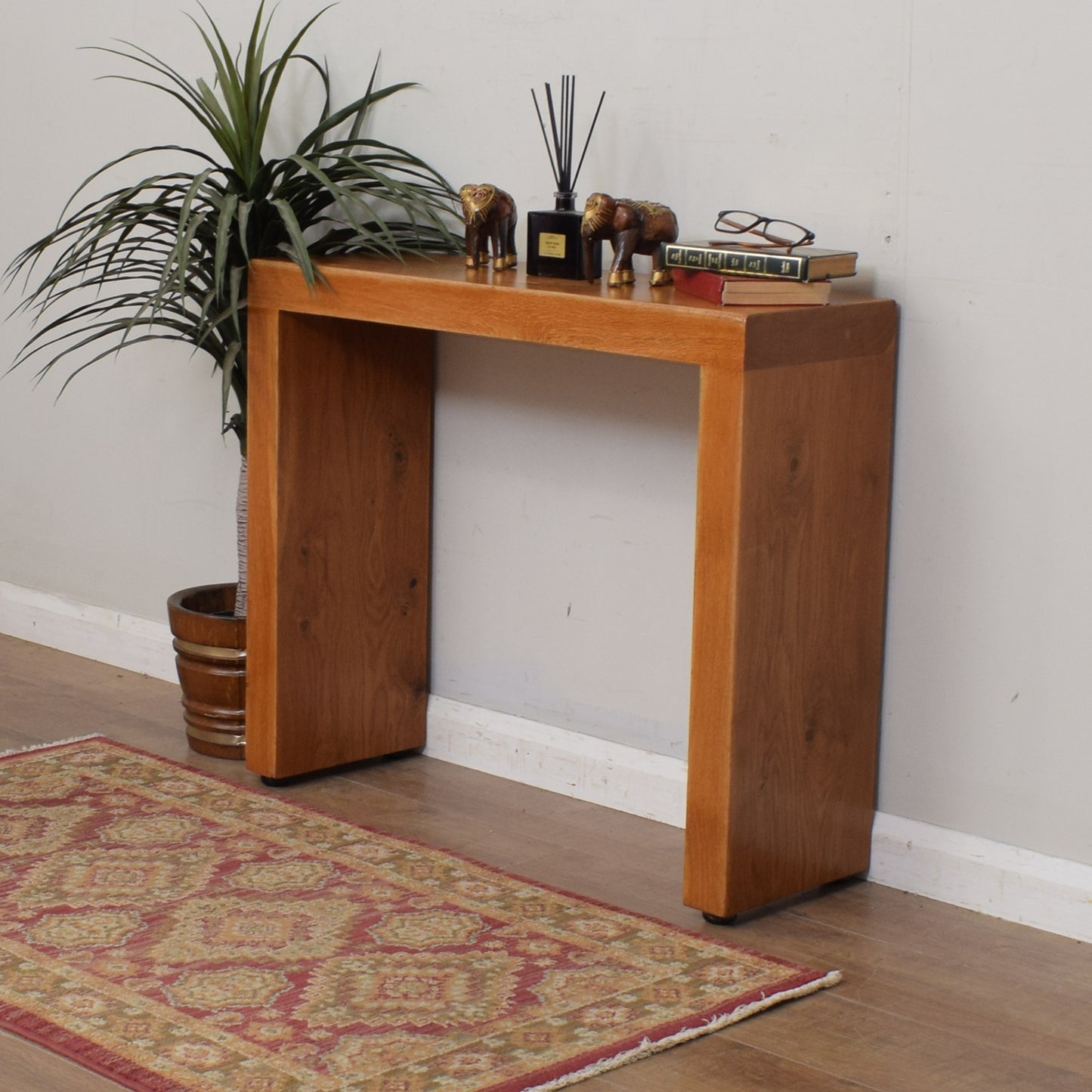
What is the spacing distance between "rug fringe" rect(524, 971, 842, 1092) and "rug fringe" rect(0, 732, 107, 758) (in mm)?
1677

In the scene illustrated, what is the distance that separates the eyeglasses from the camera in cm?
279

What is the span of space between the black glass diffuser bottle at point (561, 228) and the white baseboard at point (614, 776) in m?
0.95

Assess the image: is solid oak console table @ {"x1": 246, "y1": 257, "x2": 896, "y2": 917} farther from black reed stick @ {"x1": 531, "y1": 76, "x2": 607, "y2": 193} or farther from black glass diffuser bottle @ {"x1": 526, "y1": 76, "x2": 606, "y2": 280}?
black reed stick @ {"x1": 531, "y1": 76, "x2": 607, "y2": 193}

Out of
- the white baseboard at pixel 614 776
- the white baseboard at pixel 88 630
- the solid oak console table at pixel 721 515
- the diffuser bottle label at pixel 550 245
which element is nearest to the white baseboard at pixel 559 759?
the white baseboard at pixel 614 776

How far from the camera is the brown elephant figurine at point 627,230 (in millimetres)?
2805

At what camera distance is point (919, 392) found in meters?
2.81

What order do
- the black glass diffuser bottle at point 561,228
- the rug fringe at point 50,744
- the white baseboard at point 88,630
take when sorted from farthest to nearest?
the white baseboard at point 88,630
the rug fringe at point 50,744
the black glass diffuser bottle at point 561,228

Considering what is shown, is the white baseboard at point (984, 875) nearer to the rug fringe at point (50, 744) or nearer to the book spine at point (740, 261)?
the book spine at point (740, 261)

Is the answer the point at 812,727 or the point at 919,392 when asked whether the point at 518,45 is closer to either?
the point at 919,392

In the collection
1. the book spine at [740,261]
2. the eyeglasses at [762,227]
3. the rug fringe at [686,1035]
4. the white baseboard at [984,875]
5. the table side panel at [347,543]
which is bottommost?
the rug fringe at [686,1035]

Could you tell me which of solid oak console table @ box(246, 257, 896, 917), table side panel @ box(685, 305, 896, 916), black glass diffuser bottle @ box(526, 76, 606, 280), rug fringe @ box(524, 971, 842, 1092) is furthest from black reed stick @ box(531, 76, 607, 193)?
rug fringe @ box(524, 971, 842, 1092)

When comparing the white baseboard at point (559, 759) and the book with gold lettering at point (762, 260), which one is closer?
the book with gold lettering at point (762, 260)

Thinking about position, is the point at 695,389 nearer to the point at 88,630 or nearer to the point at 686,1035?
the point at 686,1035

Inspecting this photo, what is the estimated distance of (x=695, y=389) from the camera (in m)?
3.10
